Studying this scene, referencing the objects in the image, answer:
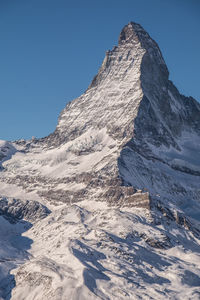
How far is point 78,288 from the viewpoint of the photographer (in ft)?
548

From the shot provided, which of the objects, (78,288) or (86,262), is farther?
(86,262)

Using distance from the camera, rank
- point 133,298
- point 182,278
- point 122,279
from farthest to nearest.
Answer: point 182,278, point 122,279, point 133,298

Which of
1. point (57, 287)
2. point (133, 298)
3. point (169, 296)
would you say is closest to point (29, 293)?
point (57, 287)

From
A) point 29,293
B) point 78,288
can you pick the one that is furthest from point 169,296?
point 29,293

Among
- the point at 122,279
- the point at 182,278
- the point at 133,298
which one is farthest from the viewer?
the point at 182,278

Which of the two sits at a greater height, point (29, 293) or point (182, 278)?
point (182, 278)

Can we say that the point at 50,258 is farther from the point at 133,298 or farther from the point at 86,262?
the point at 133,298

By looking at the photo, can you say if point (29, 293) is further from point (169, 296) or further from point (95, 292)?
point (169, 296)

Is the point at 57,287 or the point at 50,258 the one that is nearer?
the point at 57,287

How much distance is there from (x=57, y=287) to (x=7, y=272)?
32677 millimetres

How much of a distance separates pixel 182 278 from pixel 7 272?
209 ft

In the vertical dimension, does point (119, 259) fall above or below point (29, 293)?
above

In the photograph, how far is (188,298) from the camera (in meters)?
171

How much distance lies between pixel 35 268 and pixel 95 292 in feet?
85.4
